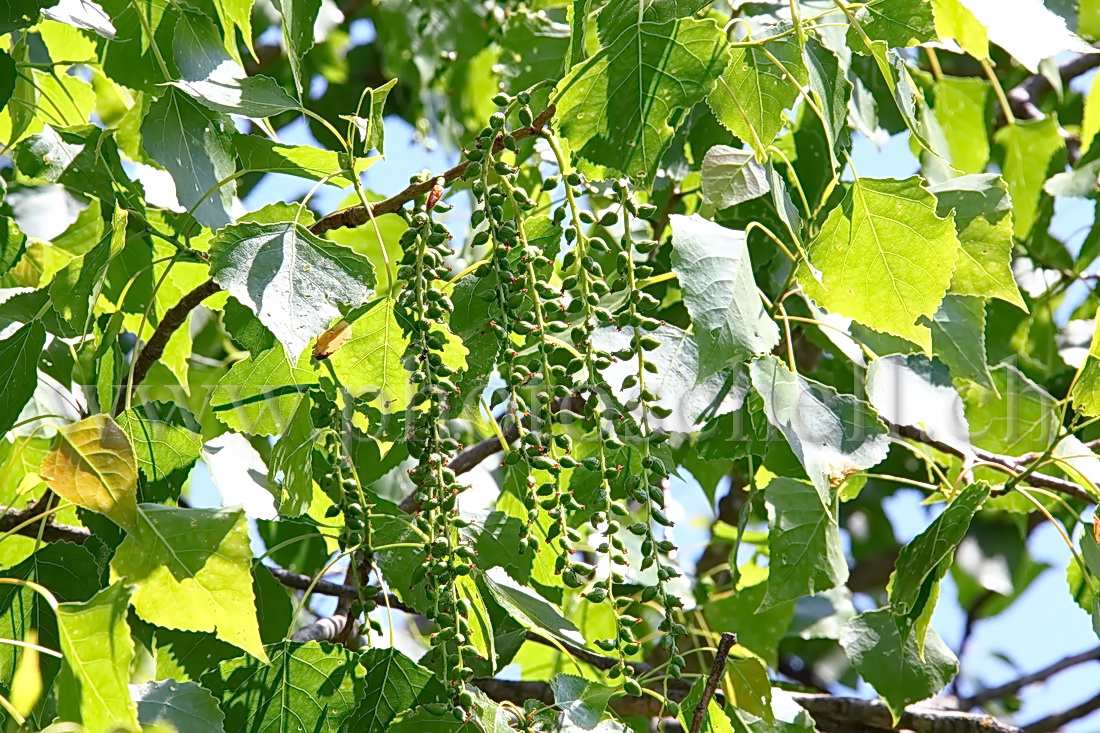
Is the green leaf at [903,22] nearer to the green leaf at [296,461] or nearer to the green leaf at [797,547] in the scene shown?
the green leaf at [797,547]

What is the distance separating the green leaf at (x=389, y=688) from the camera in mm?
993

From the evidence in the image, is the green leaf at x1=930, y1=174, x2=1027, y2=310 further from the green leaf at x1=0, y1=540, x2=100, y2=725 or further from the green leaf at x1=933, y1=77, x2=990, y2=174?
the green leaf at x1=0, y1=540, x2=100, y2=725

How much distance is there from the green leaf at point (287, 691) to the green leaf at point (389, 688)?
1cm

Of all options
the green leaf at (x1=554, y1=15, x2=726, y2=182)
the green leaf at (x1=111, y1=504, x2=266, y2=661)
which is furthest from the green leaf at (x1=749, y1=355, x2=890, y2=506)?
the green leaf at (x1=111, y1=504, x2=266, y2=661)

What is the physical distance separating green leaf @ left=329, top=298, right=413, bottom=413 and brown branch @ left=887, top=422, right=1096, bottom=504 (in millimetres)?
657

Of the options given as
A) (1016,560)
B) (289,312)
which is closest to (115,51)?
(289,312)

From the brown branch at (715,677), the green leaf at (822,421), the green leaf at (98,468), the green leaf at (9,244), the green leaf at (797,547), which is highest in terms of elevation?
the green leaf at (9,244)

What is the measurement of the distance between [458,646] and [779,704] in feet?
1.61

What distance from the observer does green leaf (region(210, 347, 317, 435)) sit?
1.08m

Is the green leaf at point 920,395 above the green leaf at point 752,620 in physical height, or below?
above

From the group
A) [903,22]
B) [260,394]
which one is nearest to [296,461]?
[260,394]

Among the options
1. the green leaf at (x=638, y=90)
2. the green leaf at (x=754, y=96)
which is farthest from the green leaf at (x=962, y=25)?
the green leaf at (x=638, y=90)

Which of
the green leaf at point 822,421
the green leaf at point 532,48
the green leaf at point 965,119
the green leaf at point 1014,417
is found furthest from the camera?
the green leaf at point 965,119

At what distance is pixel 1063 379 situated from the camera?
6.63ft
